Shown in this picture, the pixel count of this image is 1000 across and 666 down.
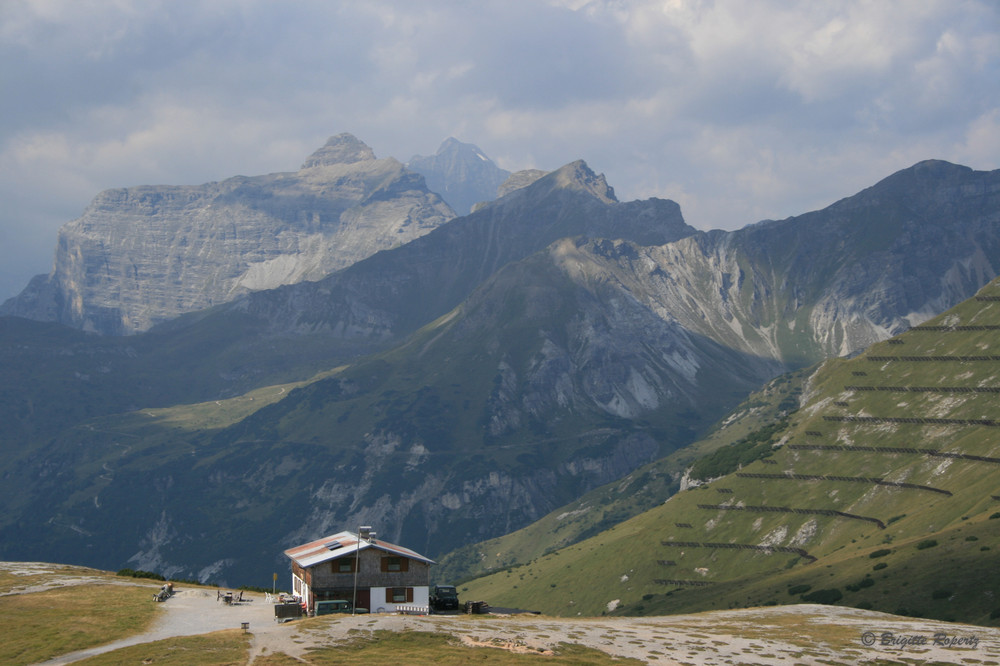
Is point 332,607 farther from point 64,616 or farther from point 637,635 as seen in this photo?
point 637,635

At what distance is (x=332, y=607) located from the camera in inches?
4284

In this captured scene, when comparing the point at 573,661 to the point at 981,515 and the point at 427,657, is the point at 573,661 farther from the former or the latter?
the point at 981,515

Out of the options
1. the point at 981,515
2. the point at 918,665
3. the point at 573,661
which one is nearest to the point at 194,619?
the point at 573,661

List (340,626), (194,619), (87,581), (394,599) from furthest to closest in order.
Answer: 1. (87,581)
2. (394,599)
3. (194,619)
4. (340,626)

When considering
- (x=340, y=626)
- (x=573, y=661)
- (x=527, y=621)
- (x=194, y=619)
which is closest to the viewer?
(x=573, y=661)

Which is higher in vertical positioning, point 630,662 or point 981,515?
point 981,515

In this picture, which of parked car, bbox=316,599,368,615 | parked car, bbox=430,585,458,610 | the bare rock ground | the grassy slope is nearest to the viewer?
the grassy slope

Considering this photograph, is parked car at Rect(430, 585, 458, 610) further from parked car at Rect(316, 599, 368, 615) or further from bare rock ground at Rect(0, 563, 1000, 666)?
parked car at Rect(316, 599, 368, 615)

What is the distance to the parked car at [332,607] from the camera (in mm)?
108062

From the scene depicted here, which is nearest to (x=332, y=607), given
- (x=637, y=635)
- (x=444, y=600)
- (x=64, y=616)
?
(x=444, y=600)

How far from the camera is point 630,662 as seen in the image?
8738 cm

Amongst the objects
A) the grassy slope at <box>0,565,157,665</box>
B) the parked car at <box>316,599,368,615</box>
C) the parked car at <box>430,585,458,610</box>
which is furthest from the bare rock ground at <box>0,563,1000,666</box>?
the parked car at <box>430,585,458,610</box>

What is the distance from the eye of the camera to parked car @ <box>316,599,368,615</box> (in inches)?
4254

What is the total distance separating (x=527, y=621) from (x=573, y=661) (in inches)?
916
